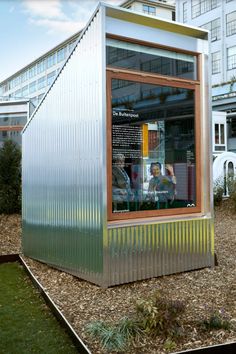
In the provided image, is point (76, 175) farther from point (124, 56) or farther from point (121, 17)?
point (121, 17)

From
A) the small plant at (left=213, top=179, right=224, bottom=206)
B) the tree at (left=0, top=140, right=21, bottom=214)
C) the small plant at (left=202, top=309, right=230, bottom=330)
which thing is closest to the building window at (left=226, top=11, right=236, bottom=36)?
the small plant at (left=213, top=179, right=224, bottom=206)

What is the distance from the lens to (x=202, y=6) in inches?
1598

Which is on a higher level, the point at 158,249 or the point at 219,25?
the point at 219,25

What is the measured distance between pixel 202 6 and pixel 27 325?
41575 mm

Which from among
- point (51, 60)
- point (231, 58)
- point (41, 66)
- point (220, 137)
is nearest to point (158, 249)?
point (220, 137)

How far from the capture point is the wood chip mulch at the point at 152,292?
393cm

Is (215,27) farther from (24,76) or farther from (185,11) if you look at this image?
(24,76)

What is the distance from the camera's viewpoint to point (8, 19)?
38.5ft

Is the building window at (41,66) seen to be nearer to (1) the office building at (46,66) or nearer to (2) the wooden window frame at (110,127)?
(1) the office building at (46,66)

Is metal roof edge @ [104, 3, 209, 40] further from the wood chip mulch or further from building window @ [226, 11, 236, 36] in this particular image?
A: building window @ [226, 11, 236, 36]

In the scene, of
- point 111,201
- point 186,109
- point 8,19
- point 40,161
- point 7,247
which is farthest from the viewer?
point 8,19

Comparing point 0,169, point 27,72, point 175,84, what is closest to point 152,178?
point 175,84

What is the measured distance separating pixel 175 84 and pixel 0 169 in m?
7.33

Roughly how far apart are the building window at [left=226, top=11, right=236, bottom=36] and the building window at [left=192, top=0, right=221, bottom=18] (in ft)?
5.97
